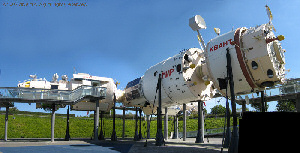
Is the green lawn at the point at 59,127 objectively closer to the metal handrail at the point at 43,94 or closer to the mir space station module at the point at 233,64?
the metal handrail at the point at 43,94

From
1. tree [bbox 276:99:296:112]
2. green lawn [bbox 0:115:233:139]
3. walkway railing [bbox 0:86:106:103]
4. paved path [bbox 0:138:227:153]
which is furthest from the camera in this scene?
tree [bbox 276:99:296:112]

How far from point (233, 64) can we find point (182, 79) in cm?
697

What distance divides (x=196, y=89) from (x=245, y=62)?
25.6 ft

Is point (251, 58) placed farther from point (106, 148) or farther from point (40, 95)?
point (40, 95)

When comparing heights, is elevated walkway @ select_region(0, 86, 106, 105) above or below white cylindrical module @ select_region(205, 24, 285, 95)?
below

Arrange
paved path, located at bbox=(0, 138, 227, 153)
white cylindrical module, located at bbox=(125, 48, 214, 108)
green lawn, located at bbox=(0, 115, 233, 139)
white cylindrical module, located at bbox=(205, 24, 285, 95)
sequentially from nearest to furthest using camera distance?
white cylindrical module, located at bbox=(205, 24, 285, 95), paved path, located at bbox=(0, 138, 227, 153), white cylindrical module, located at bbox=(125, 48, 214, 108), green lawn, located at bbox=(0, 115, 233, 139)

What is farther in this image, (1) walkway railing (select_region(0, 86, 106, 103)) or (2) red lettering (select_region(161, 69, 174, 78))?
(1) walkway railing (select_region(0, 86, 106, 103))

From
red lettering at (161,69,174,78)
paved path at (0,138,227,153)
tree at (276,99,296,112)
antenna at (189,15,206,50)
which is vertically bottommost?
paved path at (0,138,227,153)

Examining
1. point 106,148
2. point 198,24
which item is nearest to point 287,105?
point 198,24

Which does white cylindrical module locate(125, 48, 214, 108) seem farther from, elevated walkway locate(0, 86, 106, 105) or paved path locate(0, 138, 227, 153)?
elevated walkway locate(0, 86, 106, 105)

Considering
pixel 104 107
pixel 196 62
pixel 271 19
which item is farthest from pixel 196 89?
pixel 104 107

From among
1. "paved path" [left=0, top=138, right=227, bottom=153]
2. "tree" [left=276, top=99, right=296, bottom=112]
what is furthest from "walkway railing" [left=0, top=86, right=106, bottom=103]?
"tree" [left=276, top=99, right=296, bottom=112]

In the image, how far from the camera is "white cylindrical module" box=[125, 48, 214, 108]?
1024 inches

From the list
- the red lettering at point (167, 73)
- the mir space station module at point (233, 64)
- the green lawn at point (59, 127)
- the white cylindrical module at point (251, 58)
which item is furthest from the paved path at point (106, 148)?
the green lawn at point (59, 127)
